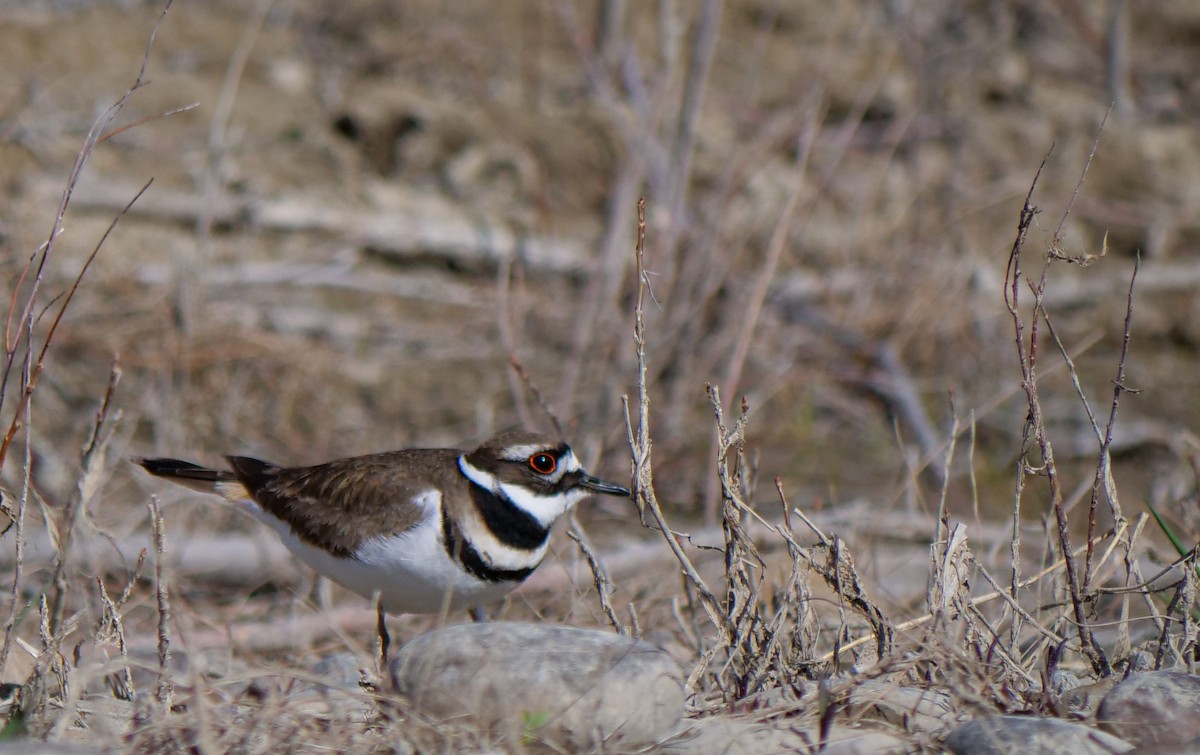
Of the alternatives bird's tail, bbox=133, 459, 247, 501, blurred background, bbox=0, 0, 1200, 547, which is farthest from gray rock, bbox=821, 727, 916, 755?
bird's tail, bbox=133, 459, 247, 501

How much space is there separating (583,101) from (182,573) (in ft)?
16.0

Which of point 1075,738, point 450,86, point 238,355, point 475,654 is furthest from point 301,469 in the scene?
point 450,86

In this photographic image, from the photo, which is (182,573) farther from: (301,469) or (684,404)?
(684,404)

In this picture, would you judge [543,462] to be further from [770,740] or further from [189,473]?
[770,740]

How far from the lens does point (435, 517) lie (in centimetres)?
411

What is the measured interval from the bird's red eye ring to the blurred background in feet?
4.61

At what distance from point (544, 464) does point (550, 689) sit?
1.45 metres

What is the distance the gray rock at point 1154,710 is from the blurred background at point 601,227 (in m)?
2.59

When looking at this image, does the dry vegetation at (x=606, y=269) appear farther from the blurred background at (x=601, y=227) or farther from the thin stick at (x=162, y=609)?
the thin stick at (x=162, y=609)

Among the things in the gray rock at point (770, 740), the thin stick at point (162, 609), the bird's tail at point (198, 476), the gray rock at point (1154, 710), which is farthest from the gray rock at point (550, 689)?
the bird's tail at point (198, 476)

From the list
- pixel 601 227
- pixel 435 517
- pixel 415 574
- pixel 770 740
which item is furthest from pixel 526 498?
pixel 601 227

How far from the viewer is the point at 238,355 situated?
710 cm

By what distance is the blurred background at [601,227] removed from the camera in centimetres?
683

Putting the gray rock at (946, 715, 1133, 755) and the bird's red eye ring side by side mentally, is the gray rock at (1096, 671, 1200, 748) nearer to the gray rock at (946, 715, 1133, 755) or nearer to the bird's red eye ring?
the gray rock at (946, 715, 1133, 755)
